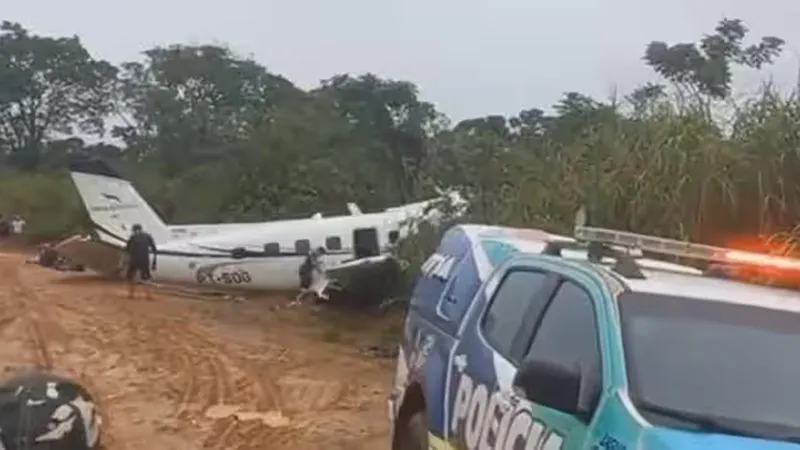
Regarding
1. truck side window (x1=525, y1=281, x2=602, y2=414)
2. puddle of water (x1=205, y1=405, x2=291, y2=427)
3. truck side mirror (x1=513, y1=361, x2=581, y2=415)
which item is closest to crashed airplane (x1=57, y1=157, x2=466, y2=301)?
puddle of water (x1=205, y1=405, x2=291, y2=427)

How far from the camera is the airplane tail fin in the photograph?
33.7m

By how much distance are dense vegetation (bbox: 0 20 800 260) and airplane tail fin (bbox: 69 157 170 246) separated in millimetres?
6179

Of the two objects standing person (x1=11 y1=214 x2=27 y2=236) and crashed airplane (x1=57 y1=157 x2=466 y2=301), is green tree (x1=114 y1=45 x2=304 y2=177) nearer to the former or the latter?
standing person (x1=11 y1=214 x2=27 y2=236)

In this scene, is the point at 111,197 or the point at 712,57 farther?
the point at 111,197

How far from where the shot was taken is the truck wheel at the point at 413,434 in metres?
7.34

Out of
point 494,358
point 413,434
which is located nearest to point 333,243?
point 413,434

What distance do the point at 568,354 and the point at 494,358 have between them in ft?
2.77

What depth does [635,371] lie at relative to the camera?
4.87 metres

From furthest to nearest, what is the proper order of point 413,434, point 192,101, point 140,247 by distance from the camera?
point 192,101, point 140,247, point 413,434

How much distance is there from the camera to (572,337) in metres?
5.49

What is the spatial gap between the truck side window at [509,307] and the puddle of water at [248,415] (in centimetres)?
746

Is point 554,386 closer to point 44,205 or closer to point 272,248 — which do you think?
point 272,248

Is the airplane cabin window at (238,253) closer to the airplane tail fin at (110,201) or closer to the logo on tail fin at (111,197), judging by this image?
the airplane tail fin at (110,201)

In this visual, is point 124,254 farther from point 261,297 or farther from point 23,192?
point 23,192
